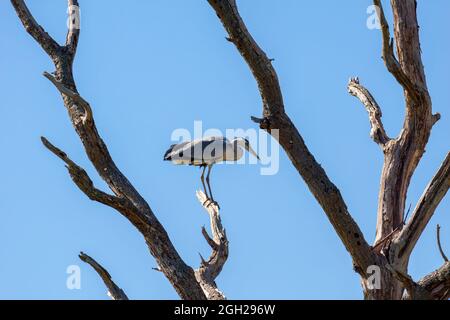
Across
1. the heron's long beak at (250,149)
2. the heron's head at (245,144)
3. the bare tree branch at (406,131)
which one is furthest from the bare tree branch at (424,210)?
the heron's long beak at (250,149)

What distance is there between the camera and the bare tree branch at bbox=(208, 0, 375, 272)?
442 inches

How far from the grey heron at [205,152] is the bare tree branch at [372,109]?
10.1ft

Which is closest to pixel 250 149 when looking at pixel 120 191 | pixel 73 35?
pixel 73 35

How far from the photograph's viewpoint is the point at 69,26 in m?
11.9

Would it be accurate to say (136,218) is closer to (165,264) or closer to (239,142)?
(165,264)

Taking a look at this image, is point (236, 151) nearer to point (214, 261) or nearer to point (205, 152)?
point (205, 152)

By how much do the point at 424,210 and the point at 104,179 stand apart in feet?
10.4

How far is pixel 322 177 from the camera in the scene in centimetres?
1141

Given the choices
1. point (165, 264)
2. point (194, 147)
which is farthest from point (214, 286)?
point (194, 147)

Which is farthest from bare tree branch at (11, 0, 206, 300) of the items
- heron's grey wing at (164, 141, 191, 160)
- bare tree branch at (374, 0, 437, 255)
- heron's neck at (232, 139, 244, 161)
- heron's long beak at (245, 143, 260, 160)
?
heron's long beak at (245, 143, 260, 160)

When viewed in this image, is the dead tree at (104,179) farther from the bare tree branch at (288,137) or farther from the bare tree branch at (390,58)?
the bare tree branch at (390,58)

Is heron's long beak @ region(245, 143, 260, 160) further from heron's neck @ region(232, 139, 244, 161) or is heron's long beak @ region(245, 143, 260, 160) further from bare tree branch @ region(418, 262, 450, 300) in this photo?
bare tree branch @ region(418, 262, 450, 300)

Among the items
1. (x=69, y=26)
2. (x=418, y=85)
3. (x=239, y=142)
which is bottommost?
(x=418, y=85)
